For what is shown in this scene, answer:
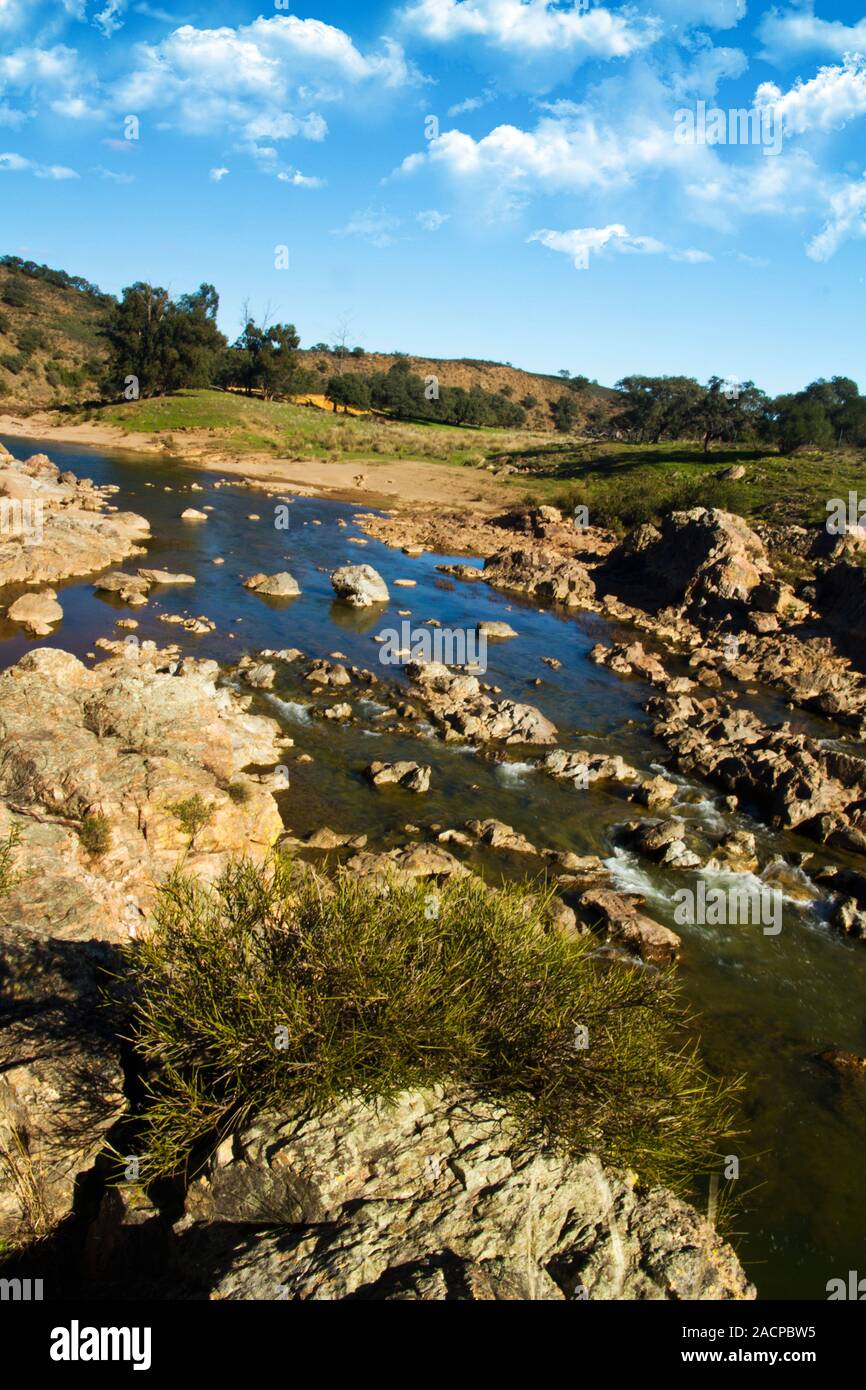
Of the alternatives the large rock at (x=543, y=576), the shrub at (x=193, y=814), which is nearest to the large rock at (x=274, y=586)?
the large rock at (x=543, y=576)

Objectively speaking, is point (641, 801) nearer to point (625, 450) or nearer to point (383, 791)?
point (383, 791)

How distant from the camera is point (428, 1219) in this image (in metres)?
5.02

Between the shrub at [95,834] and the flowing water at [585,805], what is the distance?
16.5 feet

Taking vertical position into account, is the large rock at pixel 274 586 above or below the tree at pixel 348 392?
below

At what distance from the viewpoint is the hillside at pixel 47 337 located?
83.2m

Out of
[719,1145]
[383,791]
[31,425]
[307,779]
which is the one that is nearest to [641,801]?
[383,791]

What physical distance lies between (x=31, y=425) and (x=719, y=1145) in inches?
2923

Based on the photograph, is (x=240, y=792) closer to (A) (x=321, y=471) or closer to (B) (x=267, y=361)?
(A) (x=321, y=471)

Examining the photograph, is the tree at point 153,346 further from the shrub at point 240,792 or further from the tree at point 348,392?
the shrub at point 240,792

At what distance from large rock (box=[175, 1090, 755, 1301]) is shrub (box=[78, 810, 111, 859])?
5988mm

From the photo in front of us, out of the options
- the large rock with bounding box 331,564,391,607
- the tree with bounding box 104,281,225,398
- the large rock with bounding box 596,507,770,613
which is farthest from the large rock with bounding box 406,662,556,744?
the tree with bounding box 104,281,225,398

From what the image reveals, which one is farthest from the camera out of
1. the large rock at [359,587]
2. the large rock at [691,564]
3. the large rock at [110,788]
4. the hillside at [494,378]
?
the hillside at [494,378]

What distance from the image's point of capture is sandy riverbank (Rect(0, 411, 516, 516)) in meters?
57.0

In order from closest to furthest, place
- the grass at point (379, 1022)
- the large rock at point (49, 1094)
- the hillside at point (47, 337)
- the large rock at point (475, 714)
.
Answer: the grass at point (379, 1022), the large rock at point (49, 1094), the large rock at point (475, 714), the hillside at point (47, 337)
